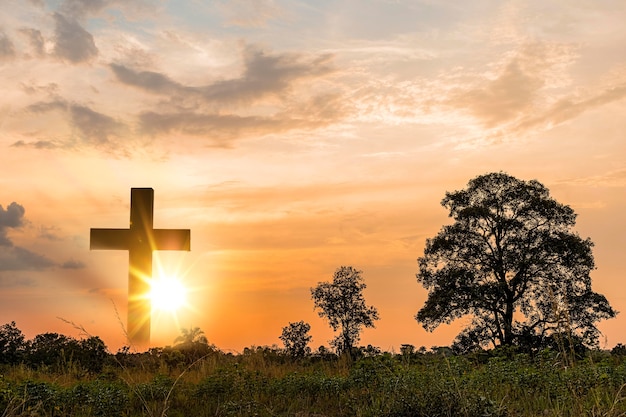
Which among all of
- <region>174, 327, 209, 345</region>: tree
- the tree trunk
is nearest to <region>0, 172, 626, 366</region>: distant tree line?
the tree trunk

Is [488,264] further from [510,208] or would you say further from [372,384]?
[372,384]

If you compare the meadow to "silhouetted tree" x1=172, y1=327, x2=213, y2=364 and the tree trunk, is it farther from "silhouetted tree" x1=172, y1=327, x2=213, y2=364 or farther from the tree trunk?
the tree trunk

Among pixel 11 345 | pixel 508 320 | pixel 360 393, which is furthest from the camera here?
pixel 508 320

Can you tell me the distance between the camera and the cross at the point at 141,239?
836 inches

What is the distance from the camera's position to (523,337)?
2948 cm

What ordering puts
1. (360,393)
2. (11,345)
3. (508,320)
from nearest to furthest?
(360,393), (11,345), (508,320)

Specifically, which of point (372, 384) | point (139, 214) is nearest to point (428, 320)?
point (139, 214)

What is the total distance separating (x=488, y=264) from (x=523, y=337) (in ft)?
11.3

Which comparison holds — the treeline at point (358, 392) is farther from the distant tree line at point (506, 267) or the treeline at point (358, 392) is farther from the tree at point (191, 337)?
the distant tree line at point (506, 267)

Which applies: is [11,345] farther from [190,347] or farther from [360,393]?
[360,393]

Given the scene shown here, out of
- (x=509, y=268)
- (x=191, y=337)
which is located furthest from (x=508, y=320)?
(x=191, y=337)

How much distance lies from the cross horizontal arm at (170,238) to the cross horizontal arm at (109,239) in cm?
97

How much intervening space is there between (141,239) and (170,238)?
0.91 metres

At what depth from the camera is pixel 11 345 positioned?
61.1ft
